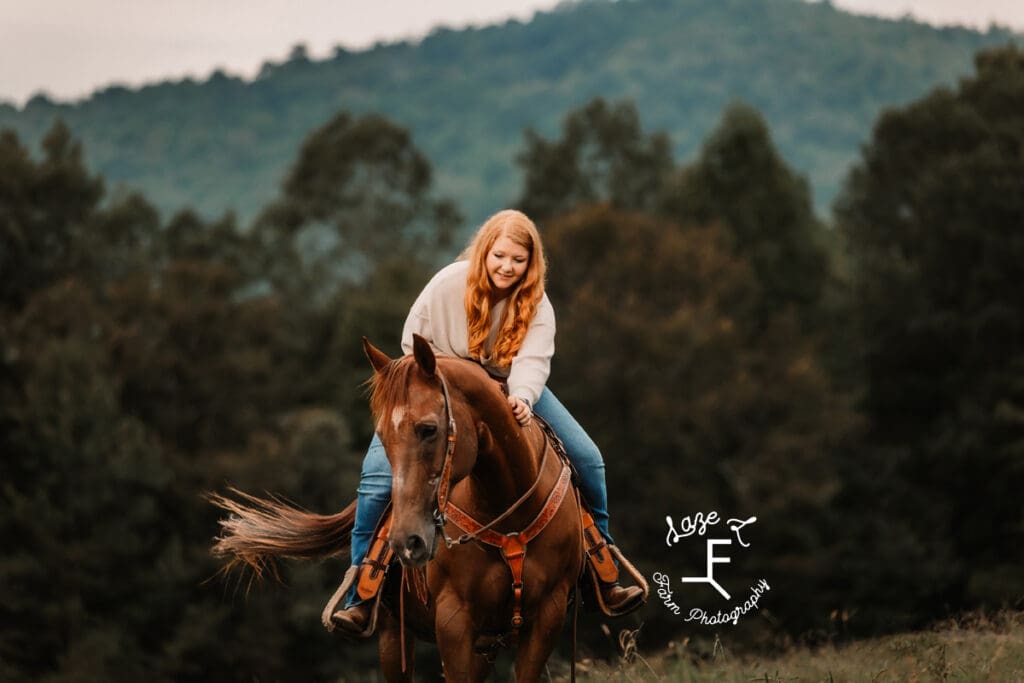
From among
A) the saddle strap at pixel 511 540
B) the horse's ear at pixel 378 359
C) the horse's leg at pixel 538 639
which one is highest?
the horse's ear at pixel 378 359

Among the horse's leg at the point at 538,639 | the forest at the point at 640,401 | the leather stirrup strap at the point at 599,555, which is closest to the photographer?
the horse's leg at the point at 538,639

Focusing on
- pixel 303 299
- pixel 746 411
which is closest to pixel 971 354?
pixel 746 411

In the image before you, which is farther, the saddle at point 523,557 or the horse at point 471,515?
the saddle at point 523,557

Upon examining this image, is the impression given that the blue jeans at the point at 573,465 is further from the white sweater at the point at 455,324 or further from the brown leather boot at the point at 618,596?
the white sweater at the point at 455,324

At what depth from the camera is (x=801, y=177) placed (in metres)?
53.0

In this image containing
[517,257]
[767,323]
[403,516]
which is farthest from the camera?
[767,323]

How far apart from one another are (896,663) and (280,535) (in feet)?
12.1

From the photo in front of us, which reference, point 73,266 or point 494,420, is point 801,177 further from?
Answer: point 494,420

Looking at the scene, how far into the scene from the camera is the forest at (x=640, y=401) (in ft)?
112

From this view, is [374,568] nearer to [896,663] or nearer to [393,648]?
[393,648]

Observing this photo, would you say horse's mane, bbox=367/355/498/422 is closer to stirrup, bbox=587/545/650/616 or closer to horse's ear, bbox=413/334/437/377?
horse's ear, bbox=413/334/437/377

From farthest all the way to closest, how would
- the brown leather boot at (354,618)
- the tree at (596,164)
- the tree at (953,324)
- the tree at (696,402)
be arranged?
the tree at (596,164) → the tree at (696,402) → the tree at (953,324) → the brown leather boot at (354,618)

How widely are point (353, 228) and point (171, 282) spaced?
20.5 metres

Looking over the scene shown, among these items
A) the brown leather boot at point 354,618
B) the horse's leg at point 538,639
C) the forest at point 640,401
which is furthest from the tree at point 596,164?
Result: the horse's leg at point 538,639
